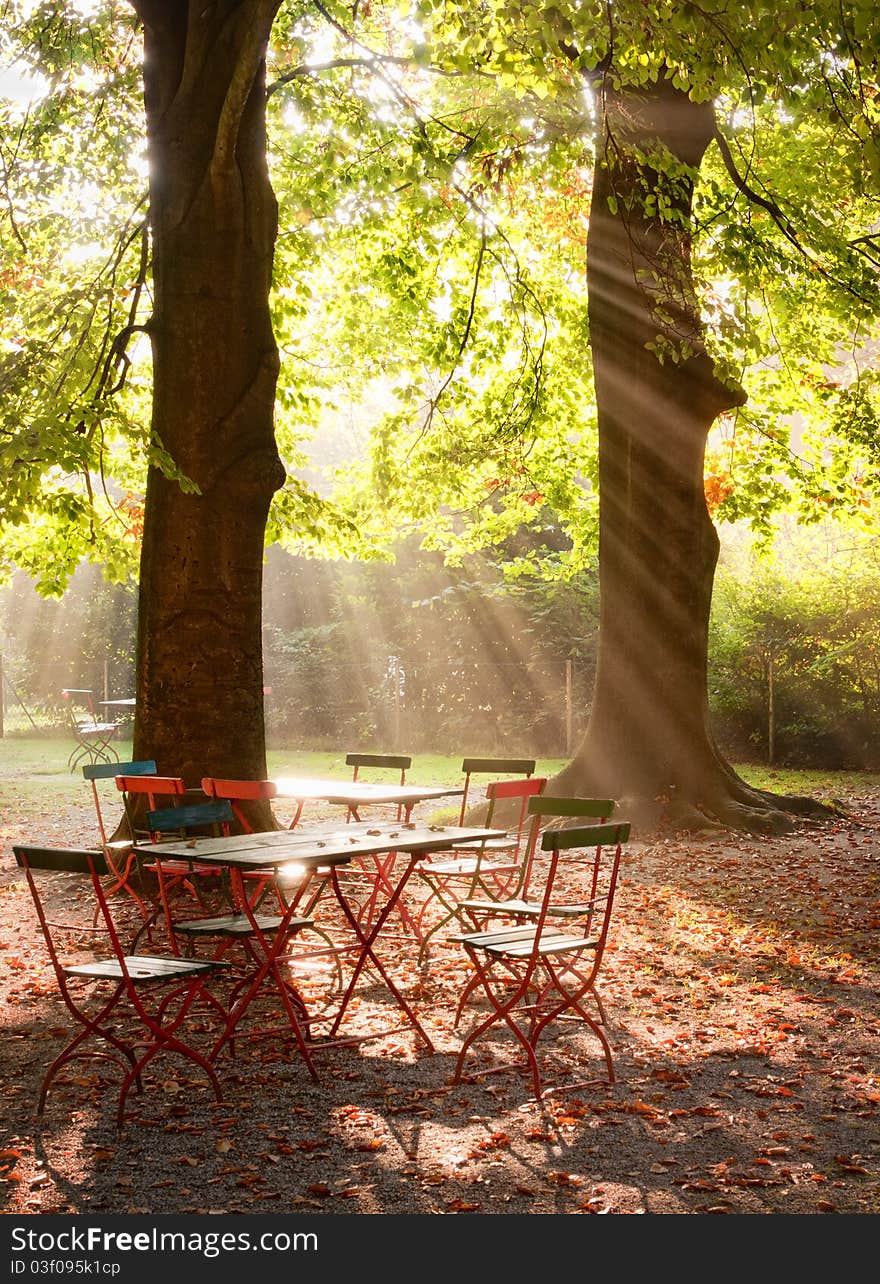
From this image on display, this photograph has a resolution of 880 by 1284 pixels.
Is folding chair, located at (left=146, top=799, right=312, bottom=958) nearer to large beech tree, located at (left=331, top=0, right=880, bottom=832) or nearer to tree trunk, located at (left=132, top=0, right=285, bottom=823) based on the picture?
tree trunk, located at (left=132, top=0, right=285, bottom=823)

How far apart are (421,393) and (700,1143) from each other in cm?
1302

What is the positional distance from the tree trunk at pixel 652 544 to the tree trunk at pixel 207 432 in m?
5.05

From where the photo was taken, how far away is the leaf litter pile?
15.0 ft

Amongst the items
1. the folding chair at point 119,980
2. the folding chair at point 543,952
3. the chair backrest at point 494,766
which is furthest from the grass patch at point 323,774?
the folding chair at point 119,980

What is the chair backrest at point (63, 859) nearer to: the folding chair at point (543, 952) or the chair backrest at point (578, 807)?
the folding chair at point (543, 952)

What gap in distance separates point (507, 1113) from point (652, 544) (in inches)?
375

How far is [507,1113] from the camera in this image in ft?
18.0

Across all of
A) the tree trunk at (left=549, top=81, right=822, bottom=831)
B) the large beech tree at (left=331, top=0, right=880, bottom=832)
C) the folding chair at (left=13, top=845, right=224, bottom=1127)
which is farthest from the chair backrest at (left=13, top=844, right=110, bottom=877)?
the tree trunk at (left=549, top=81, right=822, bottom=831)

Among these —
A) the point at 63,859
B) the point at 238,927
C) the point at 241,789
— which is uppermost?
the point at 241,789

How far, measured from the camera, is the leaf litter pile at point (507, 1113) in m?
4.57

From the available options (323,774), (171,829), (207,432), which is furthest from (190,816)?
(323,774)

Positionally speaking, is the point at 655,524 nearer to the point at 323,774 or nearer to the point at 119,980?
the point at 323,774

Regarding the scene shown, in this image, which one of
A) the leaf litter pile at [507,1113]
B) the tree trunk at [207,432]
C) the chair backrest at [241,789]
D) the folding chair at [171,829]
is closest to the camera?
the leaf litter pile at [507,1113]

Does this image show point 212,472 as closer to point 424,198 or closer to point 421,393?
point 424,198
